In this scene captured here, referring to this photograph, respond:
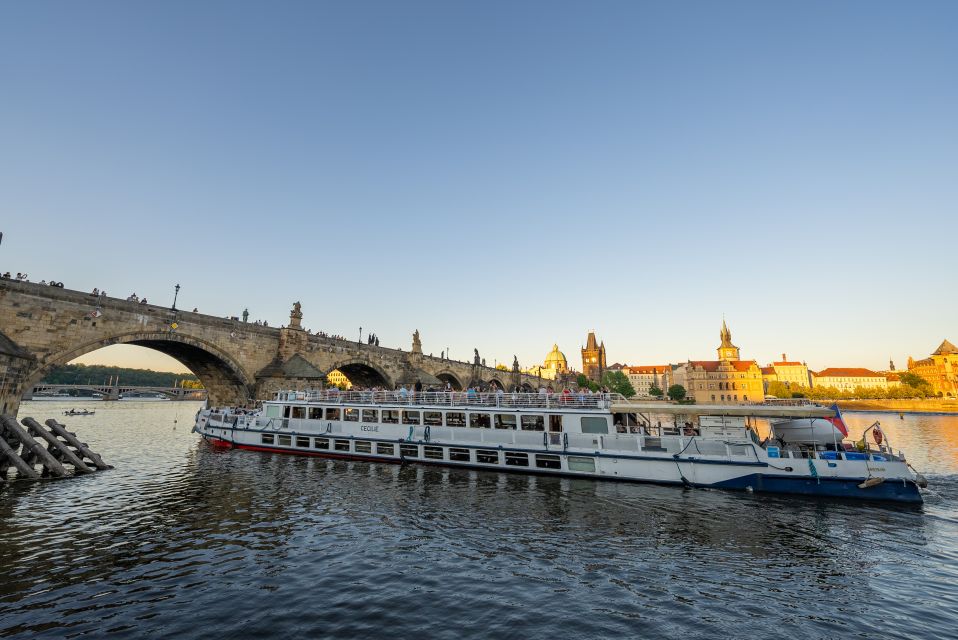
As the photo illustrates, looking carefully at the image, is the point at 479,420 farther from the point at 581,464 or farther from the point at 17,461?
the point at 17,461

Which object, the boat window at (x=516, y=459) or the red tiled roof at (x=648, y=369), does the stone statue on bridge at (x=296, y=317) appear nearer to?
the boat window at (x=516, y=459)

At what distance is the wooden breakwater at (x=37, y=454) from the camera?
801 inches

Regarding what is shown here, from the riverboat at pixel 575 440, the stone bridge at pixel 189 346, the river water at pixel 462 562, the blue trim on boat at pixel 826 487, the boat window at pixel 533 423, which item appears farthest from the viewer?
the stone bridge at pixel 189 346

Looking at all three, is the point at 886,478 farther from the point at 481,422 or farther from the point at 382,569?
the point at 382,569

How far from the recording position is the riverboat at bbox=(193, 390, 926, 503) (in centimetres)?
1969

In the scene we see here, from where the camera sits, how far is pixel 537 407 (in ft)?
82.4

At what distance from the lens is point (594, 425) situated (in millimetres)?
23531

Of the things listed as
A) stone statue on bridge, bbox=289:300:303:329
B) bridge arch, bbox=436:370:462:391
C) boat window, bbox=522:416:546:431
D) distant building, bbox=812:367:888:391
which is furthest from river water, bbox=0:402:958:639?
distant building, bbox=812:367:888:391

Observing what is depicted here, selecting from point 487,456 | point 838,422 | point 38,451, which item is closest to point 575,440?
point 487,456

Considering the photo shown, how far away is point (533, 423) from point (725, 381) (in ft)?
457

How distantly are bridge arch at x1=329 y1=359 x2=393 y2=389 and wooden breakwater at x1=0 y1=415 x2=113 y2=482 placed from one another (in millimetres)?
28721

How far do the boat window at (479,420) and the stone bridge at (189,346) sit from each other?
73.9 feet

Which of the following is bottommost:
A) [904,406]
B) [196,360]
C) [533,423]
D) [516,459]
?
[904,406]

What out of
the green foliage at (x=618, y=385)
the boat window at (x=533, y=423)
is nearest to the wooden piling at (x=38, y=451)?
the boat window at (x=533, y=423)
